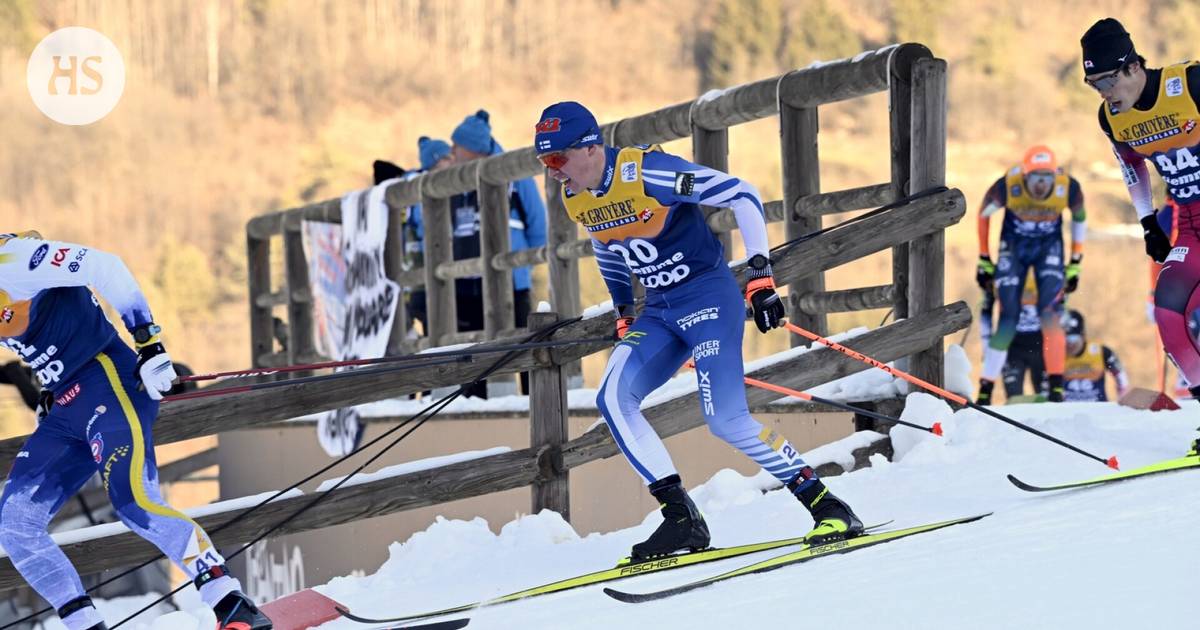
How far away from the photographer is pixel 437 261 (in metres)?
11.3

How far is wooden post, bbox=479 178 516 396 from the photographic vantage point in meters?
10.5

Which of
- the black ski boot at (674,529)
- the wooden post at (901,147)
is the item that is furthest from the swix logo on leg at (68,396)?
the wooden post at (901,147)

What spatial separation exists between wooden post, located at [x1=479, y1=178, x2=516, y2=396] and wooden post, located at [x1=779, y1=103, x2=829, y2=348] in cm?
296

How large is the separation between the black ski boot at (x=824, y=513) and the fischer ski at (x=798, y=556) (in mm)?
37

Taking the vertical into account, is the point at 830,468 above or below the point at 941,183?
below

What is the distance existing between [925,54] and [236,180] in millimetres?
47342

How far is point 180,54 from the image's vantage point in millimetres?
56344

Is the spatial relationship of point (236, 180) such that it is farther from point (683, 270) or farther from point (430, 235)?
point (683, 270)

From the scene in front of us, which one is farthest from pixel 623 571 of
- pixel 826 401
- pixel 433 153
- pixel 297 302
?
pixel 297 302

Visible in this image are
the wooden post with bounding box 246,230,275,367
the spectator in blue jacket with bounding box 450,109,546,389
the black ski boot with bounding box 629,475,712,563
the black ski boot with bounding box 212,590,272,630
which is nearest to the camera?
the black ski boot with bounding box 212,590,272,630

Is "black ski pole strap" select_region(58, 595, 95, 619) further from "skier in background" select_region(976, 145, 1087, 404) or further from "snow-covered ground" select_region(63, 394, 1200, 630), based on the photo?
"skier in background" select_region(976, 145, 1087, 404)

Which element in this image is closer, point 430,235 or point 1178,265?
point 1178,265

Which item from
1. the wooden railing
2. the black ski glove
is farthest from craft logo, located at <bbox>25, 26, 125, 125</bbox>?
the black ski glove

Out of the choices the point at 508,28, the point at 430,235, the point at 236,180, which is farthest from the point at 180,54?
the point at 430,235
